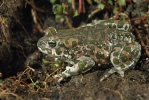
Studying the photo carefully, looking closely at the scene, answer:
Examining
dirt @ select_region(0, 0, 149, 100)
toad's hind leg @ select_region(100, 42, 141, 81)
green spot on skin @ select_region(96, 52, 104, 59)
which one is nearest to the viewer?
dirt @ select_region(0, 0, 149, 100)

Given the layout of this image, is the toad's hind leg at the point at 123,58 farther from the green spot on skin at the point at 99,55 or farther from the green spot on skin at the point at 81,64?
the green spot on skin at the point at 81,64

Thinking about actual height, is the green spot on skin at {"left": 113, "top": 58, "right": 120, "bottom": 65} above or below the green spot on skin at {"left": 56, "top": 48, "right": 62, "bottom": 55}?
below

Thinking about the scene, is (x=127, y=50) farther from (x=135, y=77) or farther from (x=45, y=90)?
(x=45, y=90)

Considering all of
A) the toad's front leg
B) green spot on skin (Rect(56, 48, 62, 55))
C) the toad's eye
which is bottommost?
the toad's front leg

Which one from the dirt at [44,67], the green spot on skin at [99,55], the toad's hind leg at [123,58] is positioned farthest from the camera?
the green spot on skin at [99,55]

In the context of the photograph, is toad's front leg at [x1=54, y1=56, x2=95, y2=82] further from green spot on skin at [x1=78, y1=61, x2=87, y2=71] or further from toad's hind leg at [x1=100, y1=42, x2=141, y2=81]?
toad's hind leg at [x1=100, y1=42, x2=141, y2=81]

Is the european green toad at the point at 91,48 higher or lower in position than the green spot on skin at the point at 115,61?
higher

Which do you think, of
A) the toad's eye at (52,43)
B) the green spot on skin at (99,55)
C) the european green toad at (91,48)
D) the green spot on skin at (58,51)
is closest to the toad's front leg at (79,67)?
the european green toad at (91,48)

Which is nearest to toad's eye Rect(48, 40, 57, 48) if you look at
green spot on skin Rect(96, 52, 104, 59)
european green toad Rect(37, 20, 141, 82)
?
european green toad Rect(37, 20, 141, 82)
